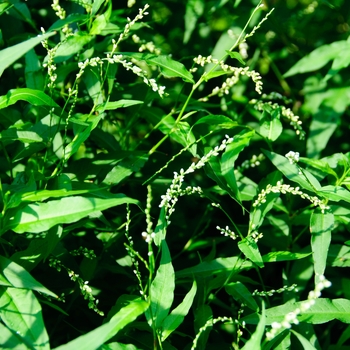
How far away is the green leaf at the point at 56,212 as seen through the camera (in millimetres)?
1193

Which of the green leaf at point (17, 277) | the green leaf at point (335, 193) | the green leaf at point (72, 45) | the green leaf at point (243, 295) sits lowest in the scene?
the green leaf at point (243, 295)

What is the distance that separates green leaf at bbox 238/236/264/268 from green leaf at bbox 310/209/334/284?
17 centimetres

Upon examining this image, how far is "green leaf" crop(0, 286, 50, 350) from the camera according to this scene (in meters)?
1.15

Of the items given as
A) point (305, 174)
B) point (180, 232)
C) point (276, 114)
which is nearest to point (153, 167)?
point (180, 232)

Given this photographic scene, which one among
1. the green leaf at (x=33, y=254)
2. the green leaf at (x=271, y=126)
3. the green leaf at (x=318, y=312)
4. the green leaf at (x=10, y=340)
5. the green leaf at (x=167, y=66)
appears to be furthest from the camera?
the green leaf at (x=271, y=126)

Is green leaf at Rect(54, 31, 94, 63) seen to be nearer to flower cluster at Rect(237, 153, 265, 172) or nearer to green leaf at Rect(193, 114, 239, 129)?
green leaf at Rect(193, 114, 239, 129)

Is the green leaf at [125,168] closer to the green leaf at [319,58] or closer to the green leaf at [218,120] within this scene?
the green leaf at [218,120]

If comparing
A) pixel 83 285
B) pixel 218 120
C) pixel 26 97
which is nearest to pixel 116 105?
pixel 26 97

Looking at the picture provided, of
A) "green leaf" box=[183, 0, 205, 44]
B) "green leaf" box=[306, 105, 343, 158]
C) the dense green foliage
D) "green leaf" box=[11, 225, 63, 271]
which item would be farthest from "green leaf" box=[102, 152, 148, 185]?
"green leaf" box=[306, 105, 343, 158]

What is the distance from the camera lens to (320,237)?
1.54 meters

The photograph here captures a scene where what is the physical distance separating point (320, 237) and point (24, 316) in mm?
787

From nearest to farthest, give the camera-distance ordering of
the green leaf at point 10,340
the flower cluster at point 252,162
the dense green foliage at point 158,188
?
the green leaf at point 10,340 < the dense green foliage at point 158,188 < the flower cluster at point 252,162

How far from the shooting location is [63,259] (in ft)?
5.35

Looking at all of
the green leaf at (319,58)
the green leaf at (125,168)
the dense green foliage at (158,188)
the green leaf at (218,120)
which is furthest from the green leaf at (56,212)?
the green leaf at (319,58)
